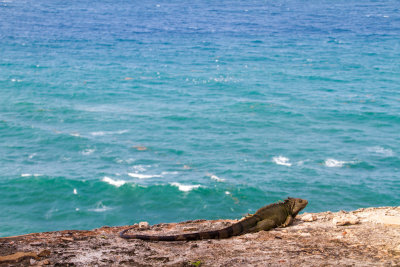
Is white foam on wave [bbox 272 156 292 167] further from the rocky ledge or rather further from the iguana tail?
the iguana tail

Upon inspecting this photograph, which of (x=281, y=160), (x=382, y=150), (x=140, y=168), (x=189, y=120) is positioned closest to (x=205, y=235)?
(x=140, y=168)

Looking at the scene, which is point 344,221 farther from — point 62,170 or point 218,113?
point 218,113

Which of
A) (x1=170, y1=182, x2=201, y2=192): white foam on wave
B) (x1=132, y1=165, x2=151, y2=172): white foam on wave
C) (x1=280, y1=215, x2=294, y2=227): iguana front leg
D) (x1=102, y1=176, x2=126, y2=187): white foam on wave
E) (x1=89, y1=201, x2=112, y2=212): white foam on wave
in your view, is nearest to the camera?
(x1=280, y1=215, x2=294, y2=227): iguana front leg

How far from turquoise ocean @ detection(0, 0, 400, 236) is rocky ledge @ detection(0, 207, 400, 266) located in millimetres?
32590

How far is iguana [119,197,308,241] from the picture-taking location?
14.1 metres

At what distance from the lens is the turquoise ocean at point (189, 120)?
5028 cm

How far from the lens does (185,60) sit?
10344cm

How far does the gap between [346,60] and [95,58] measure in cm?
5718

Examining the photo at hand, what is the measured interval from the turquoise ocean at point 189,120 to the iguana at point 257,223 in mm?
31125

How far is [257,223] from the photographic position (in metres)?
15.8

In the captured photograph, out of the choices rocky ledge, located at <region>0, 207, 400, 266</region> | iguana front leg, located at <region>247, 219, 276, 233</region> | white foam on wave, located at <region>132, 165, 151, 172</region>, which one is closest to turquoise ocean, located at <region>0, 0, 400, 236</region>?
white foam on wave, located at <region>132, 165, 151, 172</region>

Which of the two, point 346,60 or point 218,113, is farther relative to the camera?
point 346,60

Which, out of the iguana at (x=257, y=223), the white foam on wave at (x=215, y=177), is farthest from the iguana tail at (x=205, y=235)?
the white foam on wave at (x=215, y=177)

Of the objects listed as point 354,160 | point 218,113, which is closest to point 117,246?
point 354,160
